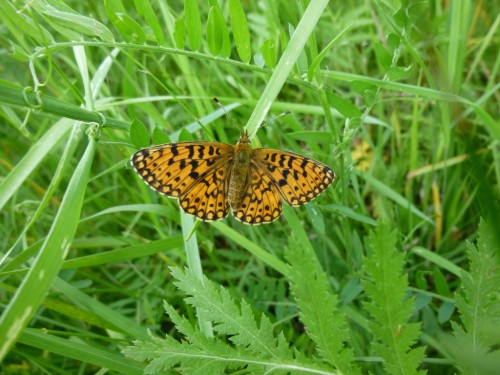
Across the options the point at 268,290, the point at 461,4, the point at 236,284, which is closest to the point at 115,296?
the point at 236,284

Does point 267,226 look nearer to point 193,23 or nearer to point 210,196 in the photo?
point 210,196

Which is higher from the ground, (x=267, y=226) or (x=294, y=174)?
(x=294, y=174)

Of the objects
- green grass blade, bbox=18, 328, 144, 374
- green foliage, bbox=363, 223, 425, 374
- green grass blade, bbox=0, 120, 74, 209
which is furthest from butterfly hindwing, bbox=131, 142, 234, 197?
green foliage, bbox=363, 223, 425, 374

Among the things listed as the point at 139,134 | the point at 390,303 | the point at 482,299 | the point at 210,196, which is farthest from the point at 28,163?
the point at 482,299

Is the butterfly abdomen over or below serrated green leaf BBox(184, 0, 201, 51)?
below

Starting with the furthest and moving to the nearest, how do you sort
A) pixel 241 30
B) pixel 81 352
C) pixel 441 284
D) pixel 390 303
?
pixel 441 284
pixel 241 30
pixel 81 352
pixel 390 303

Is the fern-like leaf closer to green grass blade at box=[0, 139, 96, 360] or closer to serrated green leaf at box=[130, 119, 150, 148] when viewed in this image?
green grass blade at box=[0, 139, 96, 360]
